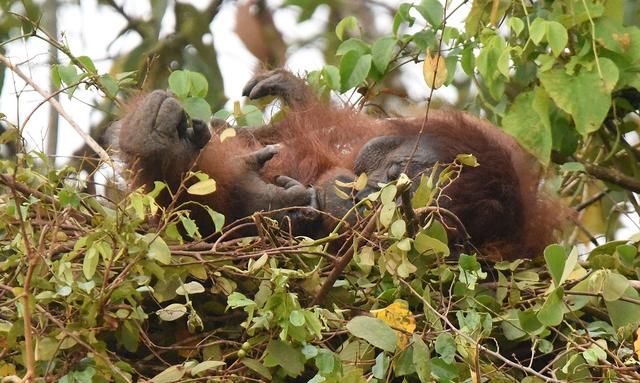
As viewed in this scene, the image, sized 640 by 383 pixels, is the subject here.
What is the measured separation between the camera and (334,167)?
277 cm

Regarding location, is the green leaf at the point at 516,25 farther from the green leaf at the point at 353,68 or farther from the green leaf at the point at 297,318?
the green leaf at the point at 297,318

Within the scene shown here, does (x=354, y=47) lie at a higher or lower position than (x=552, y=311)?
higher

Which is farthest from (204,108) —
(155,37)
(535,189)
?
(155,37)

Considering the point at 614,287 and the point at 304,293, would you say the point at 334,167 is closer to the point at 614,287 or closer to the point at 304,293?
the point at 304,293

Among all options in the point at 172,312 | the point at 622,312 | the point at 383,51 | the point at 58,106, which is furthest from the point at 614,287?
A: the point at 58,106

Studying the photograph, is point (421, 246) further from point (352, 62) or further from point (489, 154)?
point (352, 62)

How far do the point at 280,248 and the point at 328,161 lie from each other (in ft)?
2.70

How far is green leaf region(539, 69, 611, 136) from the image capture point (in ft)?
8.11

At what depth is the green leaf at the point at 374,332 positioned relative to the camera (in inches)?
73.2

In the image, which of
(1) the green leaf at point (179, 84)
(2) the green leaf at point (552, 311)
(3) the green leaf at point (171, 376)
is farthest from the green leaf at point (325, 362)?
(1) the green leaf at point (179, 84)

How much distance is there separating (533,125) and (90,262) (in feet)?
3.96

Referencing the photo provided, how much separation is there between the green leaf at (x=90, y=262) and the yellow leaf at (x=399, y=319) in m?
0.50

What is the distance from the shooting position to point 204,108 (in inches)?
100

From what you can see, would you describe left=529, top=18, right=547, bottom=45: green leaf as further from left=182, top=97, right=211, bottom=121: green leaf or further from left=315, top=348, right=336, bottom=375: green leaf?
left=315, top=348, right=336, bottom=375: green leaf
